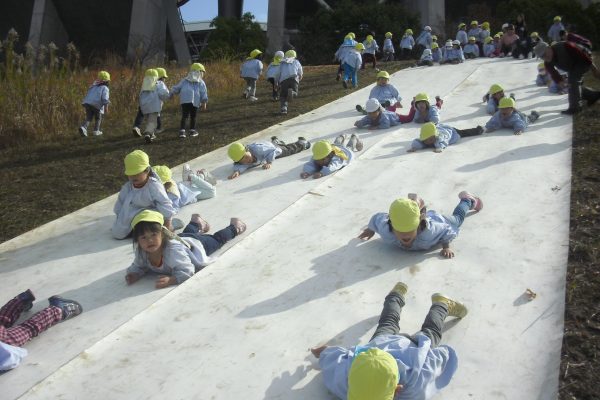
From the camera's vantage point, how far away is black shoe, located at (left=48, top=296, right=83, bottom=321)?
4.20m

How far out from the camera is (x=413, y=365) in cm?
303

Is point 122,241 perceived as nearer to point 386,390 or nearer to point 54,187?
point 54,187

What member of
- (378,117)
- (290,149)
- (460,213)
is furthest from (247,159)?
(460,213)

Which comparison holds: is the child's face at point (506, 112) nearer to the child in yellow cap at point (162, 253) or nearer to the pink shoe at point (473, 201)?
the pink shoe at point (473, 201)

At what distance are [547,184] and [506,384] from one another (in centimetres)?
361

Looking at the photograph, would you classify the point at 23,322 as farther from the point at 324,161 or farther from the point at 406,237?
the point at 324,161

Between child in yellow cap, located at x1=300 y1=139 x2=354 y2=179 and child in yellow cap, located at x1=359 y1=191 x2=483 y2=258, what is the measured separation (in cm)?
221

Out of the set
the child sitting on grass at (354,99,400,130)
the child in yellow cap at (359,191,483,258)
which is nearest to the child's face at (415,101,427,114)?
the child sitting on grass at (354,99,400,130)

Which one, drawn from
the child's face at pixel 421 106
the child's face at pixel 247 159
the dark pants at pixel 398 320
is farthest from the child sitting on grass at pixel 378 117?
the dark pants at pixel 398 320

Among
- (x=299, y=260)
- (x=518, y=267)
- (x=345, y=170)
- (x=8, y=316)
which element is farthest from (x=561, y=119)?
(x=8, y=316)

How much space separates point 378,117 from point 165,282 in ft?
19.9

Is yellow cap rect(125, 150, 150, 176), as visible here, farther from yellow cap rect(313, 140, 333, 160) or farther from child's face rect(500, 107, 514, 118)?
child's face rect(500, 107, 514, 118)

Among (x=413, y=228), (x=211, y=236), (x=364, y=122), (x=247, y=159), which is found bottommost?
(x=211, y=236)

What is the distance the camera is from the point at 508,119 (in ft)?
27.9
